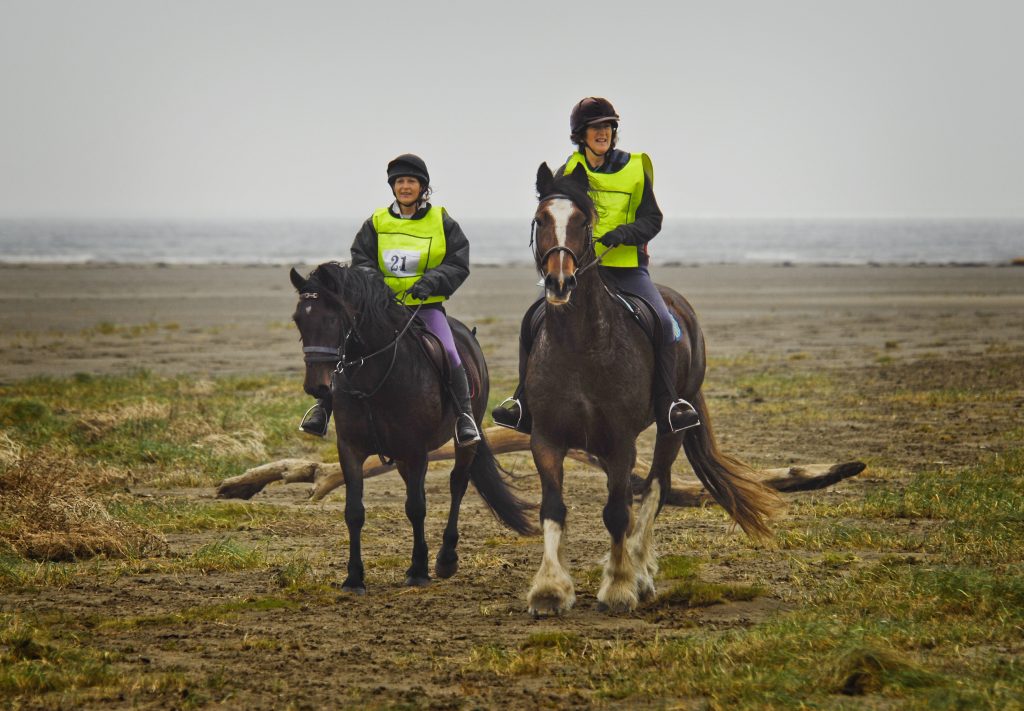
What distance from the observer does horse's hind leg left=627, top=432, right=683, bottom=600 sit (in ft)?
26.8

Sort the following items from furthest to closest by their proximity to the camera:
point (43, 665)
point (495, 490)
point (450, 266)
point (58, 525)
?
point (495, 490) → point (58, 525) → point (450, 266) → point (43, 665)

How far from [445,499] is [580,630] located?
Result: 5.05 meters

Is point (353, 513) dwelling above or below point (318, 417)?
below

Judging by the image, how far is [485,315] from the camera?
120 ft

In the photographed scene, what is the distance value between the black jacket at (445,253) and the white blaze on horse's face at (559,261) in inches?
64.7

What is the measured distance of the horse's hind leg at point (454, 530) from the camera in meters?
9.08

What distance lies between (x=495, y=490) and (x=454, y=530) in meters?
0.85

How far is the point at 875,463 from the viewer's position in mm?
12750

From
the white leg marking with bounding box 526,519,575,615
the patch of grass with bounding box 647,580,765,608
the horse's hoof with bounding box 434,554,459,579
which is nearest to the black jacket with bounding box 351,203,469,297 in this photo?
the horse's hoof with bounding box 434,554,459,579

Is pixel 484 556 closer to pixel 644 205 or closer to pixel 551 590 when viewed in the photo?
pixel 551 590

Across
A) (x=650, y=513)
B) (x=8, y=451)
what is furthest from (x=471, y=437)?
(x=8, y=451)

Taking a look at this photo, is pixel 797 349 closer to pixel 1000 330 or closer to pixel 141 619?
pixel 1000 330

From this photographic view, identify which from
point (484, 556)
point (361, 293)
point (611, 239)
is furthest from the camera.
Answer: point (484, 556)

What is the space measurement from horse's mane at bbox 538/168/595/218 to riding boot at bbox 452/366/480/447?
1820 mm
